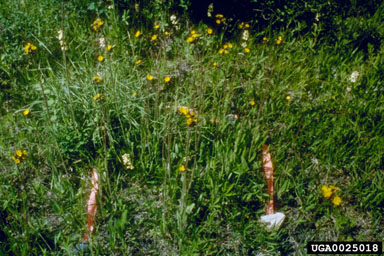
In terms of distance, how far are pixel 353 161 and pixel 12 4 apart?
3.35 metres

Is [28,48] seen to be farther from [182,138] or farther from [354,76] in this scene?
[354,76]

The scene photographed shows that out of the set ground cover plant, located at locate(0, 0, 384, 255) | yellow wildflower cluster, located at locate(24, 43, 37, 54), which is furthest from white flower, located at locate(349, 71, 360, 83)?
yellow wildflower cluster, located at locate(24, 43, 37, 54)

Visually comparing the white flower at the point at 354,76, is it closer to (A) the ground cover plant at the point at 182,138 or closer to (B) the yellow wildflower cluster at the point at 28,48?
(A) the ground cover plant at the point at 182,138

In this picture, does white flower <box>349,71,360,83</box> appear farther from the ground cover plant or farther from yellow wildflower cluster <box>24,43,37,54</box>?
yellow wildflower cluster <box>24,43,37,54</box>

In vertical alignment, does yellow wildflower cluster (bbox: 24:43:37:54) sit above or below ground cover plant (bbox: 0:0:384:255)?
above

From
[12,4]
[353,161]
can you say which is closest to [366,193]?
[353,161]

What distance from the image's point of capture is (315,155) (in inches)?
86.0

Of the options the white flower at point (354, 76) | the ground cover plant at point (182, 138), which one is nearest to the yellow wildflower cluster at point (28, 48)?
the ground cover plant at point (182, 138)

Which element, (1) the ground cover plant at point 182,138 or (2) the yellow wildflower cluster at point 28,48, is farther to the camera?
(1) the ground cover plant at point 182,138

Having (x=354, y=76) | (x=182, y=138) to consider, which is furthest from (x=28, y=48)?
(x=354, y=76)

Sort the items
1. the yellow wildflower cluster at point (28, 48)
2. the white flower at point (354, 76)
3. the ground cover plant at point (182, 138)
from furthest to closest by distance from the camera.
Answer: the white flower at point (354, 76)
the ground cover plant at point (182, 138)
the yellow wildflower cluster at point (28, 48)

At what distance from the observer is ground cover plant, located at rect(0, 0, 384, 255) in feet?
5.80

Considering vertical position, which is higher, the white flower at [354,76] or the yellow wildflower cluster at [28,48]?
the yellow wildflower cluster at [28,48]

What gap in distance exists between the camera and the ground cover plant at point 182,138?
1.77m
